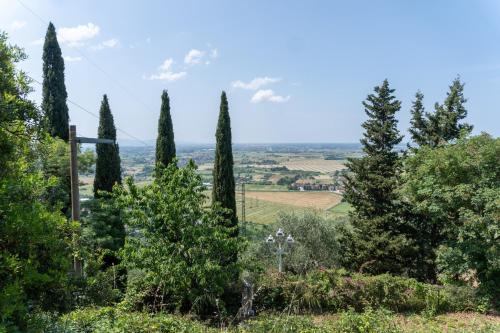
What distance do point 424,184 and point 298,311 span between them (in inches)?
236

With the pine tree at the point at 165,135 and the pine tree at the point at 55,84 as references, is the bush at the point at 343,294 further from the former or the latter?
the pine tree at the point at 55,84

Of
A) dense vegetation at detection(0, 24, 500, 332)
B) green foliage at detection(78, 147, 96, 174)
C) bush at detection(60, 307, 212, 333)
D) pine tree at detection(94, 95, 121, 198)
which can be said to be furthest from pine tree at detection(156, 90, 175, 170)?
bush at detection(60, 307, 212, 333)

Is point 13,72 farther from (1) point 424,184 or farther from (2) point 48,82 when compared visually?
(2) point 48,82

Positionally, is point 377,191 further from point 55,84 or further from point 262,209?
point 262,209

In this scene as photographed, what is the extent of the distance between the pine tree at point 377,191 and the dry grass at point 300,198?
25.6m

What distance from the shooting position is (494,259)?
10.0 meters

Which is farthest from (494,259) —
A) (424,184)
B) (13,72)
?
(13,72)

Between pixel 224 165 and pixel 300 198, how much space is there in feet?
107

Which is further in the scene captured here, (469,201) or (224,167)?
(224,167)

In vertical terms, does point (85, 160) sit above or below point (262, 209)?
above

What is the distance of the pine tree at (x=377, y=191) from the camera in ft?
53.6

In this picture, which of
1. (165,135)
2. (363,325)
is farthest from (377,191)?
(363,325)

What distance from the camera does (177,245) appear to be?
8.72 meters

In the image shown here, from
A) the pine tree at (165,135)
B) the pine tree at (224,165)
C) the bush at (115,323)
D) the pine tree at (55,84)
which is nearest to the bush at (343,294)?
the bush at (115,323)
